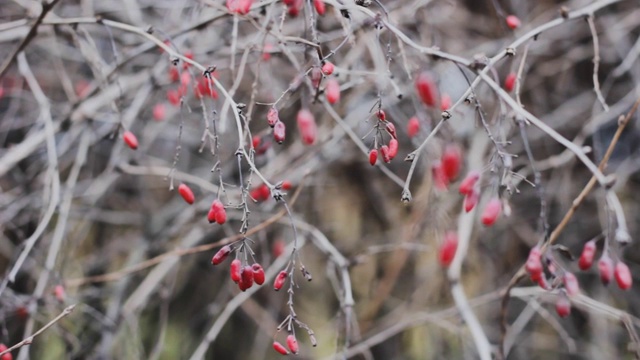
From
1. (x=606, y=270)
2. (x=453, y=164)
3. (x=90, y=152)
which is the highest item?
(x=453, y=164)

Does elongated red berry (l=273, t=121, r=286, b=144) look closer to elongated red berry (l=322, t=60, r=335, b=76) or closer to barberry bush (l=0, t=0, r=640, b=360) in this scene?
elongated red berry (l=322, t=60, r=335, b=76)

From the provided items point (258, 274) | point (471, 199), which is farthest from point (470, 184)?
point (258, 274)

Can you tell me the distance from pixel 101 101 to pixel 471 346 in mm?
1872

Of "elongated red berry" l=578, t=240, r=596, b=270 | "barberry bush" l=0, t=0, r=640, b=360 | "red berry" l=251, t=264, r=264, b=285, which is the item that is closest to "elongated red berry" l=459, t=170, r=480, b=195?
"elongated red berry" l=578, t=240, r=596, b=270

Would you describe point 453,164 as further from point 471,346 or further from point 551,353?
point 551,353

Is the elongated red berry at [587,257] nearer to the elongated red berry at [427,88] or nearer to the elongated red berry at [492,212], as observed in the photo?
the elongated red berry at [492,212]

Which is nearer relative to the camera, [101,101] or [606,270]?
[606,270]

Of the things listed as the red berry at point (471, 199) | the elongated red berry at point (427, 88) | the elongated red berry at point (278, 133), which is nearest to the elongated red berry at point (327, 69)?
the elongated red berry at point (278, 133)

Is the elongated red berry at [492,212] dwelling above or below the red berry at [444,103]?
below

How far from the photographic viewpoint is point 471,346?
9.59ft

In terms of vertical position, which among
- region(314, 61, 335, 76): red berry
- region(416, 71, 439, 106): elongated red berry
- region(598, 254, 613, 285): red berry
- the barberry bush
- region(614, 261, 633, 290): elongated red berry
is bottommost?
the barberry bush

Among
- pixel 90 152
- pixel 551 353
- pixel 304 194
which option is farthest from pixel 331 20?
pixel 551 353

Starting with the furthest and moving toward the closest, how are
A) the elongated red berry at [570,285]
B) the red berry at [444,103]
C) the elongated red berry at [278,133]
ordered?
the red berry at [444,103] → the elongated red berry at [570,285] → the elongated red berry at [278,133]

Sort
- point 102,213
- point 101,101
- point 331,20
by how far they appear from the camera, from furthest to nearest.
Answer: point 102,213, point 331,20, point 101,101
